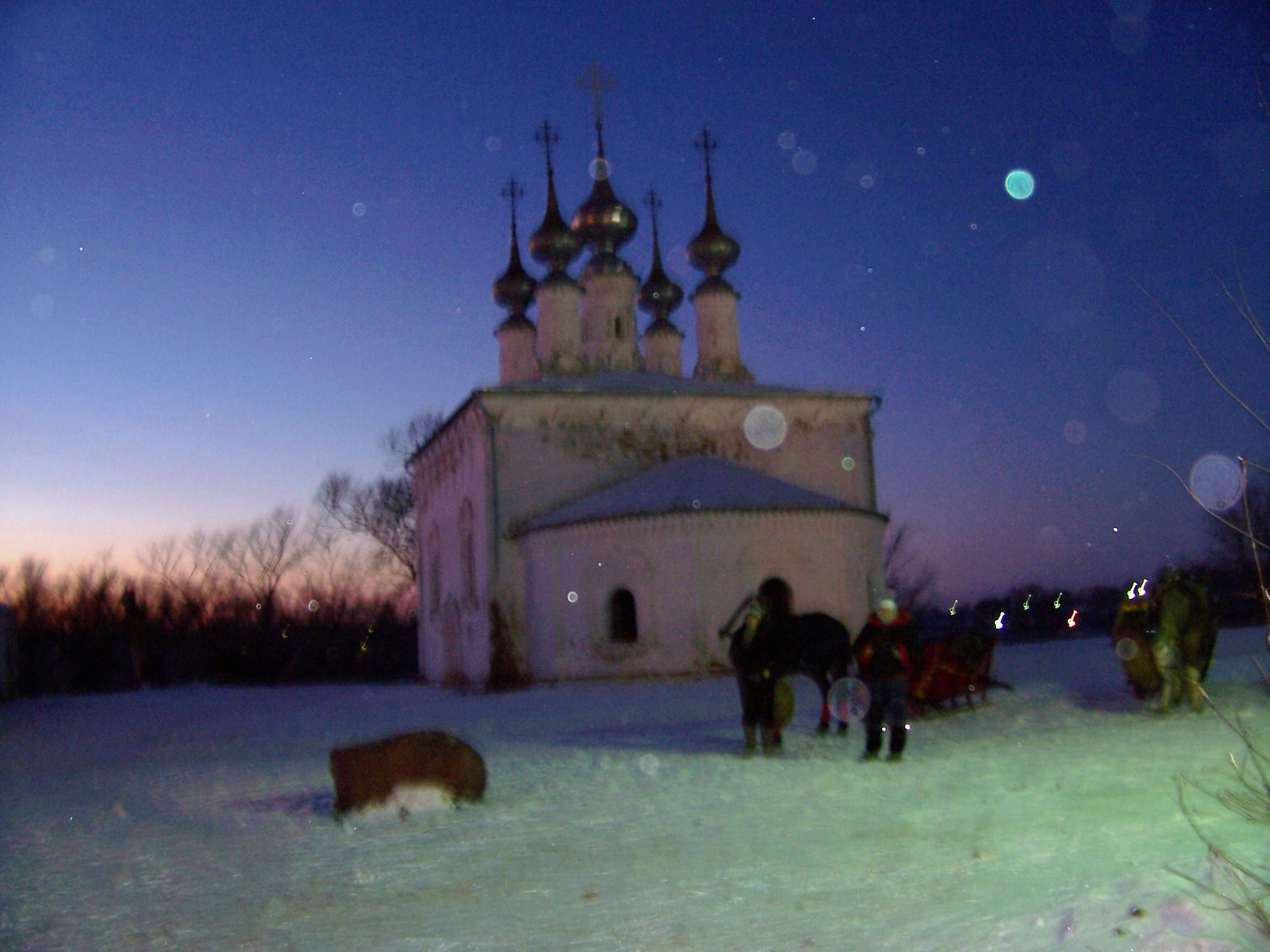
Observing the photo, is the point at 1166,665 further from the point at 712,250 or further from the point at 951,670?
the point at 712,250

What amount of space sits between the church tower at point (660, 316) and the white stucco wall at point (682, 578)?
33.9ft

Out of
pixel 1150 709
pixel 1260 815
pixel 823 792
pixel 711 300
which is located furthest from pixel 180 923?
pixel 711 300

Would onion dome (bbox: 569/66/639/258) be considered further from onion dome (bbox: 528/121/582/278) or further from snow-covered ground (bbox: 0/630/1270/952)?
snow-covered ground (bbox: 0/630/1270/952)

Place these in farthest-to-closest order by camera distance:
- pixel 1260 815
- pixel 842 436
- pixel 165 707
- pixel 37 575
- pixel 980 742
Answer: pixel 37 575
pixel 842 436
pixel 165 707
pixel 980 742
pixel 1260 815

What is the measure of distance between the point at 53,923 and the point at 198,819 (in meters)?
3.01

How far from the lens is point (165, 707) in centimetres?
2459

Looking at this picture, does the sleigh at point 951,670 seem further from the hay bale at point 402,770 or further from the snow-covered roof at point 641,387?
the snow-covered roof at point 641,387

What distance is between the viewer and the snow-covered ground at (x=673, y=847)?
208 inches

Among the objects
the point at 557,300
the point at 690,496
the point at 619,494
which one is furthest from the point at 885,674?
the point at 557,300

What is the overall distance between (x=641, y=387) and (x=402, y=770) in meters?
18.2

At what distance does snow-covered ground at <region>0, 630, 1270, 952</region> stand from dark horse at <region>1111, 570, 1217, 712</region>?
46 centimetres

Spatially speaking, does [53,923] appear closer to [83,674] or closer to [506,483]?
[506,483]

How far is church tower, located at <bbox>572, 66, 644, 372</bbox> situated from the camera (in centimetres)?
2944

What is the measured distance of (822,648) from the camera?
1275cm
